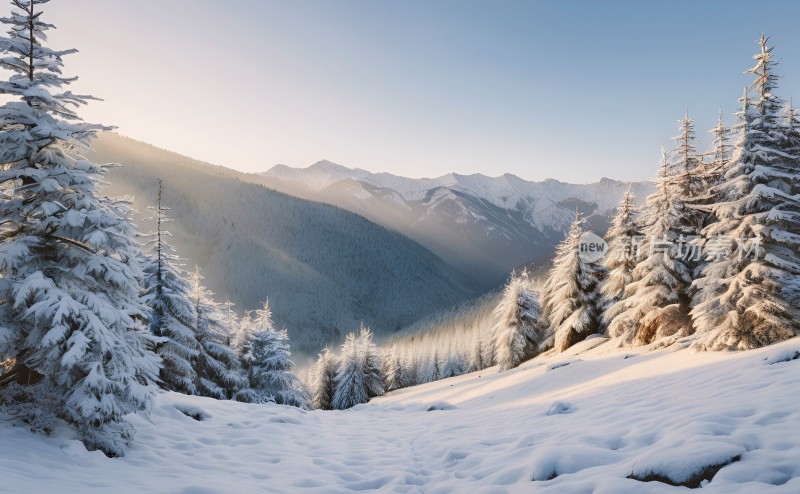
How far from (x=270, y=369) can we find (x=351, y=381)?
1407 centimetres

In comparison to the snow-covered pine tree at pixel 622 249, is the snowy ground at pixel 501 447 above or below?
below

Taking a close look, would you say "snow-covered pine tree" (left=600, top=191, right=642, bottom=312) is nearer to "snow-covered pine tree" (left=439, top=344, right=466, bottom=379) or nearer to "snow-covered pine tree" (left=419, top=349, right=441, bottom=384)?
"snow-covered pine tree" (left=439, top=344, right=466, bottom=379)

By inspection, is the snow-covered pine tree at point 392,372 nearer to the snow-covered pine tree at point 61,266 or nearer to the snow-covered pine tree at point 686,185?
the snow-covered pine tree at point 686,185

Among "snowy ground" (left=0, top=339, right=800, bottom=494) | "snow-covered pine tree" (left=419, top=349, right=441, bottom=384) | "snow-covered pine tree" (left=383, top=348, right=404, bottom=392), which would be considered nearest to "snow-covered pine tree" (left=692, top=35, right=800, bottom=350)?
"snowy ground" (left=0, top=339, right=800, bottom=494)

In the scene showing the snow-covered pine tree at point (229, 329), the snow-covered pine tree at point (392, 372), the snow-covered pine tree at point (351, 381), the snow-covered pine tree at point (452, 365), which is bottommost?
the snow-covered pine tree at point (452, 365)

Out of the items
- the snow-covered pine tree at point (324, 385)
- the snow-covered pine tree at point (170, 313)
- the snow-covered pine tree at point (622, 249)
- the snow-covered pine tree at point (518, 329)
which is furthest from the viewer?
the snow-covered pine tree at point (324, 385)

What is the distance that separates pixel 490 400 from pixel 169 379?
16.0 m

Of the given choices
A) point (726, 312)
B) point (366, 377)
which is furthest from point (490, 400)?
point (366, 377)

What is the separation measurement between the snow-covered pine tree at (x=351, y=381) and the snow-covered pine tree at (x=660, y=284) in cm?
2780

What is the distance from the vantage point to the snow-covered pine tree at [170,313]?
2025 centimetres

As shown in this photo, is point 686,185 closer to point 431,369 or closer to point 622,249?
point 622,249

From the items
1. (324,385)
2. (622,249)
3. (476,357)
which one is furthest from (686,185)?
(476,357)

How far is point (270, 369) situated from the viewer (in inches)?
1225

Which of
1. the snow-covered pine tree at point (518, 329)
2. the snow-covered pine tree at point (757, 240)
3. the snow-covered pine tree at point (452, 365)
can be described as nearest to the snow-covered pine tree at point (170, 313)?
the snow-covered pine tree at point (757, 240)
